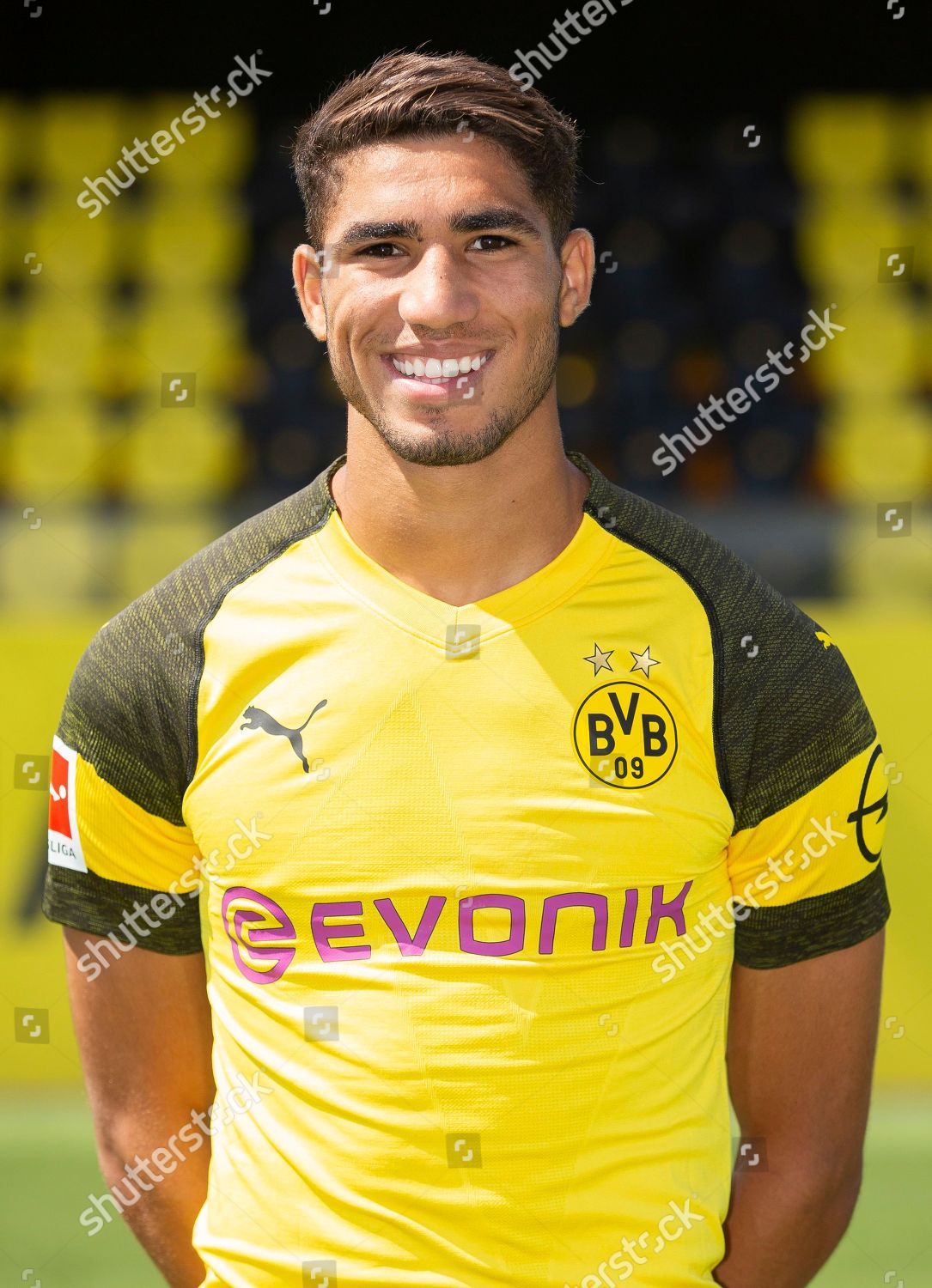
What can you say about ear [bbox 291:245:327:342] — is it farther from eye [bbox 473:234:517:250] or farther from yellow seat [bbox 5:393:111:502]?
yellow seat [bbox 5:393:111:502]

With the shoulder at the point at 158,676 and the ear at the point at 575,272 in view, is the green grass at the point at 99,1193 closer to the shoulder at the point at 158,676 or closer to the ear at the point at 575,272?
the shoulder at the point at 158,676

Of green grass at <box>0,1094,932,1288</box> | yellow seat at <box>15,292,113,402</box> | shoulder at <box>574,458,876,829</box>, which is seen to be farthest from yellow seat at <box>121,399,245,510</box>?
shoulder at <box>574,458,876,829</box>

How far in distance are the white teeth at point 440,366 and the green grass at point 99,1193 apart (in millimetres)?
2570

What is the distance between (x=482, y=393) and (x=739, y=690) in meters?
0.46

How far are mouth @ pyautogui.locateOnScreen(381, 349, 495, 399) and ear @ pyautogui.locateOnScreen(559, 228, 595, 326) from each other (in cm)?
20

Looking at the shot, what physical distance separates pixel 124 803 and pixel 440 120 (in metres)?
0.90

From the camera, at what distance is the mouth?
166 cm

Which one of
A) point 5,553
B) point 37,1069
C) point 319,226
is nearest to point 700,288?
point 5,553

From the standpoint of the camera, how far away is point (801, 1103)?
1867 mm

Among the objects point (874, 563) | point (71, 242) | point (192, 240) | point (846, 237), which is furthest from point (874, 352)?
point (71, 242)

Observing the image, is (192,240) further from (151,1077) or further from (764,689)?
(764,689)

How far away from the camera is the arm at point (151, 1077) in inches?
75.8

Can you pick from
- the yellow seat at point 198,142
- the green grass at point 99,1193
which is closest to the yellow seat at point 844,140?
the yellow seat at point 198,142

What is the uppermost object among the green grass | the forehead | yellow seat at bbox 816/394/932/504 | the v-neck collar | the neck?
yellow seat at bbox 816/394/932/504
